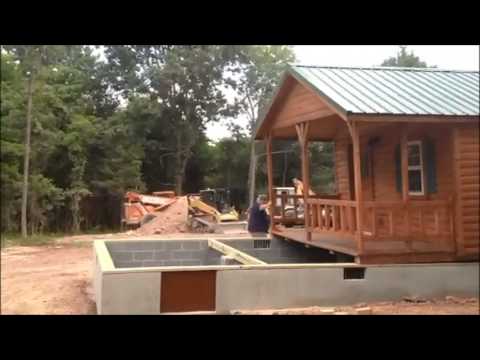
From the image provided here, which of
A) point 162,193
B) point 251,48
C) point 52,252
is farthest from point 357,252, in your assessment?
point 251,48

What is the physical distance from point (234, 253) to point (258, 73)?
15769 millimetres

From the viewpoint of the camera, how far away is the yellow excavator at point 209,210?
700 inches

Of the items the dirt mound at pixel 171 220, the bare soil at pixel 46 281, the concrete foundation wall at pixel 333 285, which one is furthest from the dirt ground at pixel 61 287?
the dirt mound at pixel 171 220

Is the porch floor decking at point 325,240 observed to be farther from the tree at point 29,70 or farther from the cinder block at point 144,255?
the tree at point 29,70

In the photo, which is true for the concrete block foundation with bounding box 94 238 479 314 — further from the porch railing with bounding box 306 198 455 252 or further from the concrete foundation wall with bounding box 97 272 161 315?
the porch railing with bounding box 306 198 455 252

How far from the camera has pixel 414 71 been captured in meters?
8.96

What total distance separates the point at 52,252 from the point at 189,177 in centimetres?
614

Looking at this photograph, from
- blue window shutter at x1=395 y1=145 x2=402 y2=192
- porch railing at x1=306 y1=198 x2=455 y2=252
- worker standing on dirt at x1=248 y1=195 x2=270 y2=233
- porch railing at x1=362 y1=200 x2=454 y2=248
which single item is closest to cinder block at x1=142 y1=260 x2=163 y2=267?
worker standing on dirt at x1=248 y1=195 x2=270 y2=233

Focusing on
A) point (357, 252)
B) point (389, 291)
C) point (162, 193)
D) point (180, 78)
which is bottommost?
point (389, 291)

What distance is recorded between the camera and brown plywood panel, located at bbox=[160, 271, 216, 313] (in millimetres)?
6812

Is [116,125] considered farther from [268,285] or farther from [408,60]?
[408,60]

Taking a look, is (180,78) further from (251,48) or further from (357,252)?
(357,252)

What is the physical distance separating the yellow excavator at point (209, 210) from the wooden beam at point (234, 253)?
24.0ft

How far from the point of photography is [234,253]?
343 inches
